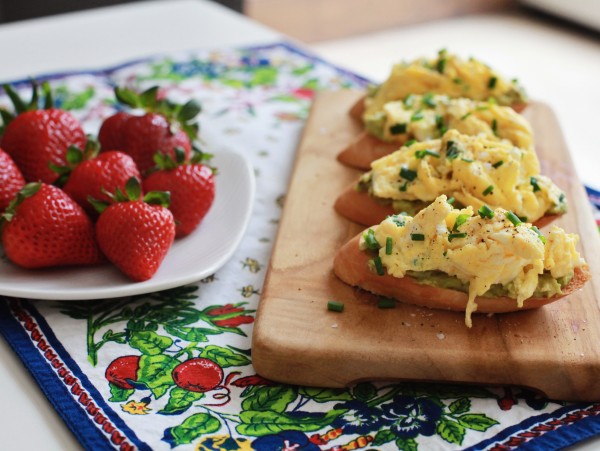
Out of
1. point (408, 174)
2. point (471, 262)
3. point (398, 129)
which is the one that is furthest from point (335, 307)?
point (398, 129)

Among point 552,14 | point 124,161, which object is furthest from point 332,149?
point 552,14

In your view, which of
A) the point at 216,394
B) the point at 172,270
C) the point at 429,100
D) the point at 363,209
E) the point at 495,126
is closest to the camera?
the point at 216,394

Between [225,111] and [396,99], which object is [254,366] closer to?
[396,99]

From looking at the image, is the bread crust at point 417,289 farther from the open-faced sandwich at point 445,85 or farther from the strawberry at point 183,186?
the open-faced sandwich at point 445,85

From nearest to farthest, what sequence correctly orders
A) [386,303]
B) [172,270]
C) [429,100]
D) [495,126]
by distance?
[386,303], [172,270], [495,126], [429,100]

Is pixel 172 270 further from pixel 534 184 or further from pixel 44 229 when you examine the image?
pixel 534 184

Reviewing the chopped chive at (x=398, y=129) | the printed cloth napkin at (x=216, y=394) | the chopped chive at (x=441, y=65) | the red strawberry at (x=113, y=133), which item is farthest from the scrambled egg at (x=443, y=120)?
the red strawberry at (x=113, y=133)
